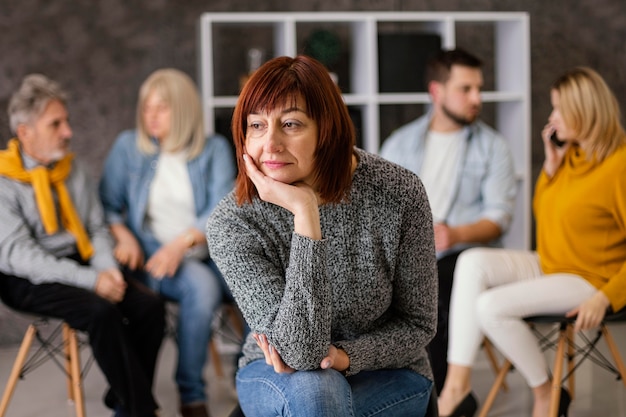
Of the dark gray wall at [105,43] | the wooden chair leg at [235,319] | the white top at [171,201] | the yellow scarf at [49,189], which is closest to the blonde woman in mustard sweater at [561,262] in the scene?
the wooden chair leg at [235,319]

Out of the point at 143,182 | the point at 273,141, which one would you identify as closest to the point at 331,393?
the point at 273,141

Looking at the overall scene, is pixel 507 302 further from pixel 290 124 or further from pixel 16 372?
pixel 16 372

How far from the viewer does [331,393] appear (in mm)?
1808

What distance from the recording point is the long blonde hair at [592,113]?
302 centimetres

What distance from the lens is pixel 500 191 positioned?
3.63 metres

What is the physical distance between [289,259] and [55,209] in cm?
169

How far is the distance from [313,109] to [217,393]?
6.67 ft

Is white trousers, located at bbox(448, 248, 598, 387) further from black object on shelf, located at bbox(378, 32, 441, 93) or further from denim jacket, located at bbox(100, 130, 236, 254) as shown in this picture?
black object on shelf, located at bbox(378, 32, 441, 93)

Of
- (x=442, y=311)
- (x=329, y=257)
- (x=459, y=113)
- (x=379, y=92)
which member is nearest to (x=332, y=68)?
(x=379, y=92)

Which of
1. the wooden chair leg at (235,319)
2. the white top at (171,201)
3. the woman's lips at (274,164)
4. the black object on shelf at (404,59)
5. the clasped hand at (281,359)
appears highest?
the black object on shelf at (404,59)

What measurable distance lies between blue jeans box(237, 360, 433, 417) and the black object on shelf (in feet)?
8.15

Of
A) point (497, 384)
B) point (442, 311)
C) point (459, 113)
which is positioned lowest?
point (497, 384)

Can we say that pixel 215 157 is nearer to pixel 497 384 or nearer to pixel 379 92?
pixel 379 92

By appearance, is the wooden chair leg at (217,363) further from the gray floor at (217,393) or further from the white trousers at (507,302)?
the white trousers at (507,302)
